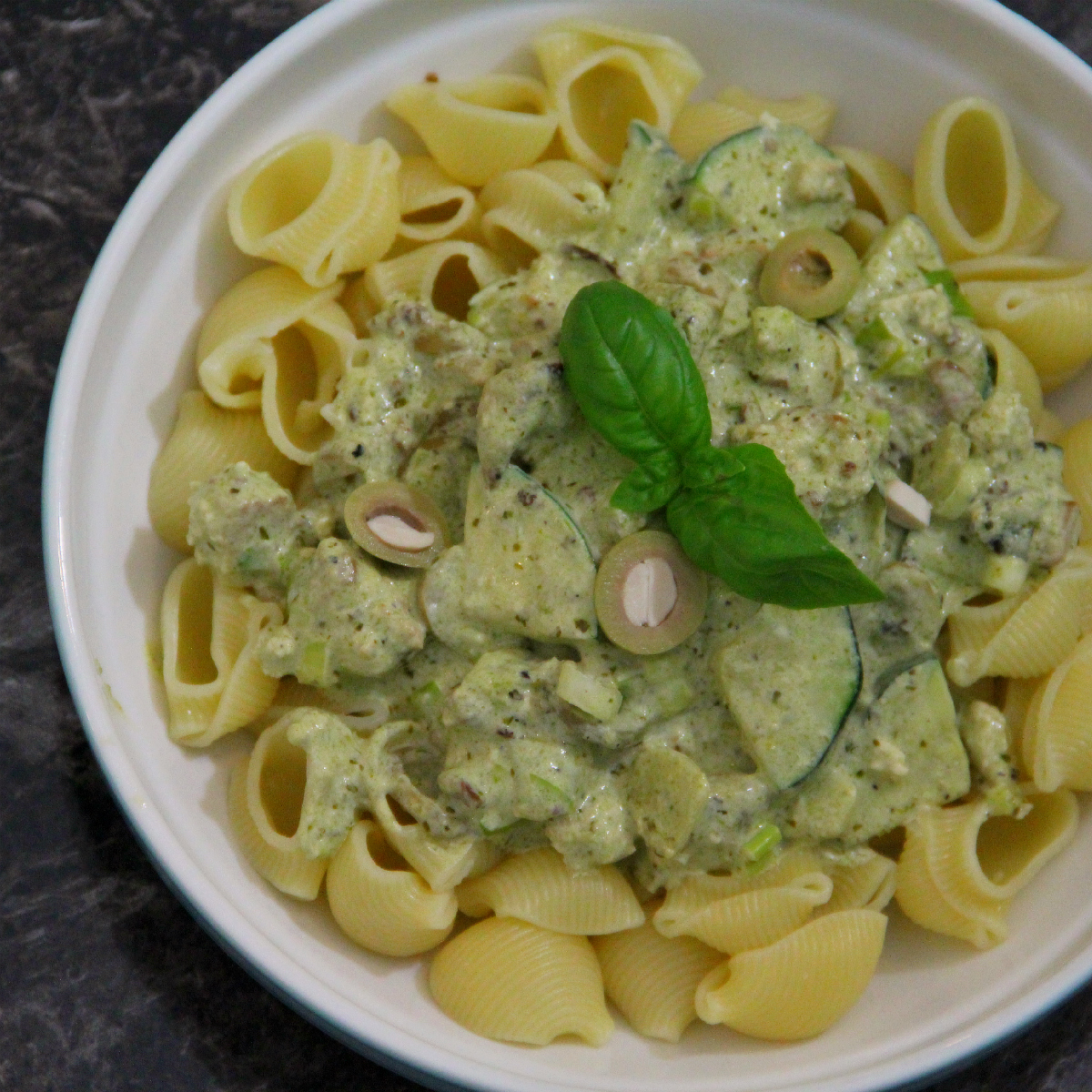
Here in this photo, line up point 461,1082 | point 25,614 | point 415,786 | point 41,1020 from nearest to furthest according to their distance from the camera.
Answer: point 461,1082 < point 415,786 < point 41,1020 < point 25,614

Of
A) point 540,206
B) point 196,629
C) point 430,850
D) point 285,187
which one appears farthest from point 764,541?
point 285,187

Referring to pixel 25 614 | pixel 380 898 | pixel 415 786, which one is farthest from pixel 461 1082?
pixel 25 614

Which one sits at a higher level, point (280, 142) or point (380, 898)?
point (280, 142)

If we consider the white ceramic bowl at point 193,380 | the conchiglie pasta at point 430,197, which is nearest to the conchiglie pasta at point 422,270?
the conchiglie pasta at point 430,197

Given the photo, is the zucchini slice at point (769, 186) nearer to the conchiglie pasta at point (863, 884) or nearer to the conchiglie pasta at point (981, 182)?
the conchiglie pasta at point (981, 182)

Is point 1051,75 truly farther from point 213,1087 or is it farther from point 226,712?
point 213,1087

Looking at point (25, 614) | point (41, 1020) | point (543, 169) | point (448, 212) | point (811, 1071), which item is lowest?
point (41, 1020)

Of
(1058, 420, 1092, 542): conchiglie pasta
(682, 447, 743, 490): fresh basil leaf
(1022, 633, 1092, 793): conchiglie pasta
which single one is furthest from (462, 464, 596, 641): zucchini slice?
(1058, 420, 1092, 542): conchiglie pasta
